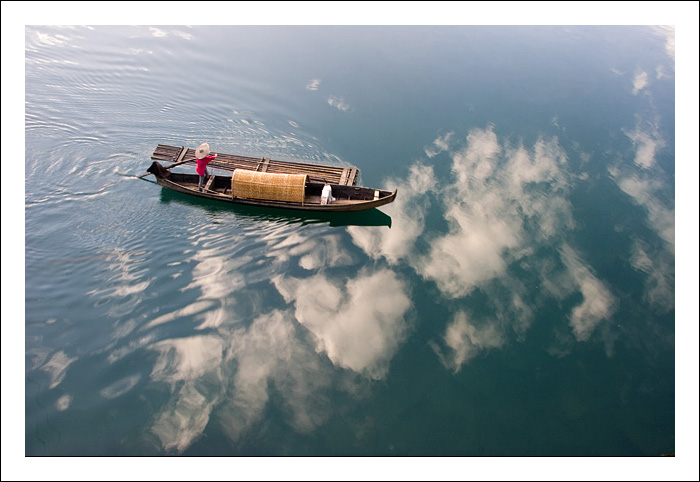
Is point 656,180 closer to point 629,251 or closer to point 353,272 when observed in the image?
point 629,251

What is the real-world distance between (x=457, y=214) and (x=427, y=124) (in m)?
6.72

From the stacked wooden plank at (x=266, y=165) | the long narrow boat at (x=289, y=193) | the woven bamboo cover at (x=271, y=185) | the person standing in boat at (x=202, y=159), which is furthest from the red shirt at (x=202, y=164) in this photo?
the woven bamboo cover at (x=271, y=185)

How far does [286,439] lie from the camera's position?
475 inches

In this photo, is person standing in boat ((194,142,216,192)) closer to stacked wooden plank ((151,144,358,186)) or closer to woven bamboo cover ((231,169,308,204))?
stacked wooden plank ((151,144,358,186))

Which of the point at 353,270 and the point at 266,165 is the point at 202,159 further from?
the point at 353,270

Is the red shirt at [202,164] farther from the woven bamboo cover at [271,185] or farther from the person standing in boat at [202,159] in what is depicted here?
the woven bamboo cover at [271,185]

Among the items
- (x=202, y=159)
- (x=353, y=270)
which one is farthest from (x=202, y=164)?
(x=353, y=270)

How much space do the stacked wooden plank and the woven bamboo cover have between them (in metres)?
1.05

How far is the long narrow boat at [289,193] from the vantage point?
1745 cm

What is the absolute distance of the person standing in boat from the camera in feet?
57.6

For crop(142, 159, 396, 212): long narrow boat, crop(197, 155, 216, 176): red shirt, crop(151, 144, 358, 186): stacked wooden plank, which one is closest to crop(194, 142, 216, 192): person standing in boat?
crop(197, 155, 216, 176): red shirt

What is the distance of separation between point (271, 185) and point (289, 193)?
784 millimetres

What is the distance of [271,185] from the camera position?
57.4ft

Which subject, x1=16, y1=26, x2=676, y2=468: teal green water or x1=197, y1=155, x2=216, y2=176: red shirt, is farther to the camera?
x1=197, y1=155, x2=216, y2=176: red shirt
